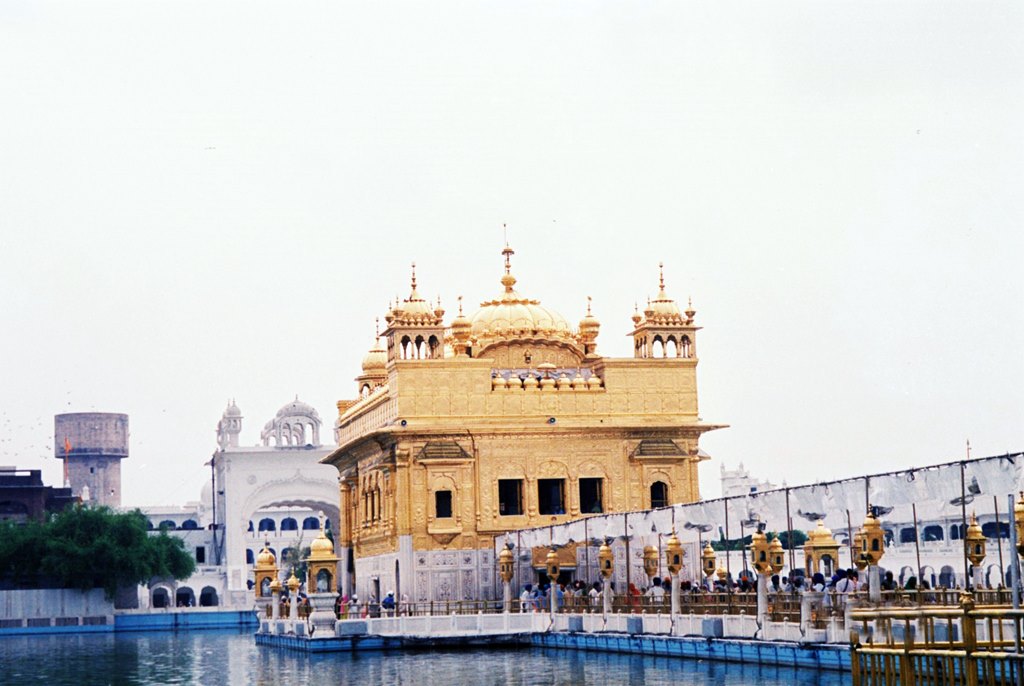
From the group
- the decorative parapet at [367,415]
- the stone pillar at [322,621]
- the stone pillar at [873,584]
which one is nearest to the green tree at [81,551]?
the decorative parapet at [367,415]

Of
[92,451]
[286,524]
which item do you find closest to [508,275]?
[286,524]

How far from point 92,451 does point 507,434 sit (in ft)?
359

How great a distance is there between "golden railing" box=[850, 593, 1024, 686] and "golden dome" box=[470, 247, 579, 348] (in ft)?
102

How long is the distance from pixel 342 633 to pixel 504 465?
707 cm

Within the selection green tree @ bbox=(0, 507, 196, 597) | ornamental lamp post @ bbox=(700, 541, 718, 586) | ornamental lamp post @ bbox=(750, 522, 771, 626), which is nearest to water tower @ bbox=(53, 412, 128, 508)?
green tree @ bbox=(0, 507, 196, 597)

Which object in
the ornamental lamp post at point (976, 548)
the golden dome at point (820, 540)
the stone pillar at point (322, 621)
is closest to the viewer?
the ornamental lamp post at point (976, 548)

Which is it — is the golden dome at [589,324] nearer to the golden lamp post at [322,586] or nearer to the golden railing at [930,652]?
the golden lamp post at [322,586]

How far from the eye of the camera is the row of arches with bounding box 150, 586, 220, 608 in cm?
7781

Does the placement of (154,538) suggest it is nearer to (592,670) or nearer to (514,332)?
(514,332)

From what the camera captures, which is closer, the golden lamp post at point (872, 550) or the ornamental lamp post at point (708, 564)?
the golden lamp post at point (872, 550)

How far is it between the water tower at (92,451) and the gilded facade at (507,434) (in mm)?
105974

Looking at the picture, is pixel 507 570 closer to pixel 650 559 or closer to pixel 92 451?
pixel 650 559

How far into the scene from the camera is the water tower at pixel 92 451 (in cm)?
14488

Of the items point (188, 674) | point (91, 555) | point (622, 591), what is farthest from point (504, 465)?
point (91, 555)
